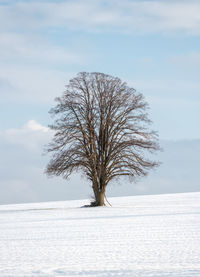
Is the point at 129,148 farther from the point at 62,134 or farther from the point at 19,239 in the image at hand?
the point at 19,239

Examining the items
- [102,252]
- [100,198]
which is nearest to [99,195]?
[100,198]

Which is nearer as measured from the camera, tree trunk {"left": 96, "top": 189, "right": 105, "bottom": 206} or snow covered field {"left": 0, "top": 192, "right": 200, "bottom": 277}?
snow covered field {"left": 0, "top": 192, "right": 200, "bottom": 277}

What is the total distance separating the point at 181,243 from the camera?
44.3 ft

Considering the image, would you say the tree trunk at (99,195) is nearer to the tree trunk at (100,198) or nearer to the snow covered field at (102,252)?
the tree trunk at (100,198)

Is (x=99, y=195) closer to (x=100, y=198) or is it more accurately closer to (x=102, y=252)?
(x=100, y=198)

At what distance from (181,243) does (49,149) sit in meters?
24.7

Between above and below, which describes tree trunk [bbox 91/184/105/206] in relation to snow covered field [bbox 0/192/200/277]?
above

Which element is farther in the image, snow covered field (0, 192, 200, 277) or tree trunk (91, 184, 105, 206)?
tree trunk (91, 184, 105, 206)

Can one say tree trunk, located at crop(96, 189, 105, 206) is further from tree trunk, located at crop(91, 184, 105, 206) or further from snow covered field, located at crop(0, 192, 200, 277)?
snow covered field, located at crop(0, 192, 200, 277)

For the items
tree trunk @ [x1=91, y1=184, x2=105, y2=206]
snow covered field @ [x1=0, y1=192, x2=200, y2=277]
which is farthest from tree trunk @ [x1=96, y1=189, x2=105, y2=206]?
snow covered field @ [x1=0, y1=192, x2=200, y2=277]

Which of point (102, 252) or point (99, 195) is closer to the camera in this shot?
point (102, 252)

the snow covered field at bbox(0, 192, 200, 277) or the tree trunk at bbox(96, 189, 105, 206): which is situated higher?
the tree trunk at bbox(96, 189, 105, 206)

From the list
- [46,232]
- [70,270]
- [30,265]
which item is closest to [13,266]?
[30,265]

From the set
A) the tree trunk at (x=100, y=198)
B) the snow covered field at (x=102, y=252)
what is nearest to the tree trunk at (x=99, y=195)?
the tree trunk at (x=100, y=198)
